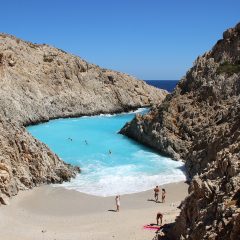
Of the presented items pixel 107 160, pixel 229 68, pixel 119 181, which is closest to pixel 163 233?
pixel 119 181

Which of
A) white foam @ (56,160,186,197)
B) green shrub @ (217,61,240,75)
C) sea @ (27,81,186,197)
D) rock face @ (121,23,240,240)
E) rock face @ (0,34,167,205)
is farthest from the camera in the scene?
rock face @ (0,34,167,205)

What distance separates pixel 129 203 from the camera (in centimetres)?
2317

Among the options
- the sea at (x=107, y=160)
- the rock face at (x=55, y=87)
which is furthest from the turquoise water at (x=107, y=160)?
the rock face at (x=55, y=87)

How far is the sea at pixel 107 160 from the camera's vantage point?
1060 inches

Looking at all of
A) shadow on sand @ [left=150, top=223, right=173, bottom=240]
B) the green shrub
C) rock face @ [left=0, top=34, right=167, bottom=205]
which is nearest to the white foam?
shadow on sand @ [left=150, top=223, right=173, bottom=240]

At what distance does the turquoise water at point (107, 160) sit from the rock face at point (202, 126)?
1.66 metres

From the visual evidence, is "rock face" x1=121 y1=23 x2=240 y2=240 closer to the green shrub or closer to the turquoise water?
the green shrub

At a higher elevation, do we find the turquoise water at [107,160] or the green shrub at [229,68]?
the green shrub at [229,68]

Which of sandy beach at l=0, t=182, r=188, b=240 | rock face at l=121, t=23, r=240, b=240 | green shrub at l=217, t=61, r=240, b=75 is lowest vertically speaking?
sandy beach at l=0, t=182, r=188, b=240

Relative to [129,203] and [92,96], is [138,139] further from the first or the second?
[92,96]

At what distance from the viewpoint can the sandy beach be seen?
707 inches

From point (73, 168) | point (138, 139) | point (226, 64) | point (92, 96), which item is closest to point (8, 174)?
point (73, 168)

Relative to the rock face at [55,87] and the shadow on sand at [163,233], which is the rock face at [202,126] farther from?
the rock face at [55,87]

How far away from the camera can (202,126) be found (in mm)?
35219
